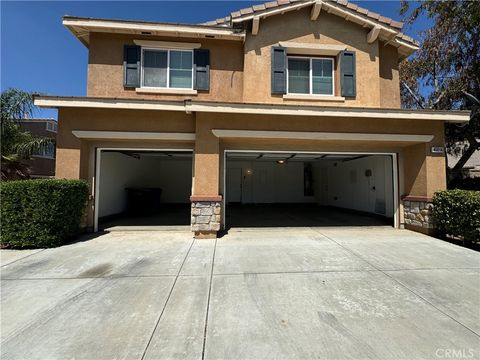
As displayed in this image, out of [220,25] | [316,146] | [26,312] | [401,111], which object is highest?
[220,25]

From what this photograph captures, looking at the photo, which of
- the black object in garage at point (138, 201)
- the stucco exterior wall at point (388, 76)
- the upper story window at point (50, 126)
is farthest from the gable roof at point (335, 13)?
the upper story window at point (50, 126)

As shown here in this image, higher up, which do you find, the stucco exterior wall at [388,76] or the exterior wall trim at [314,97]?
the stucco exterior wall at [388,76]

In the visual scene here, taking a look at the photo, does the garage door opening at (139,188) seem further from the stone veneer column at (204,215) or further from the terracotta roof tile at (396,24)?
the terracotta roof tile at (396,24)

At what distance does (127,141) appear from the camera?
7922 millimetres

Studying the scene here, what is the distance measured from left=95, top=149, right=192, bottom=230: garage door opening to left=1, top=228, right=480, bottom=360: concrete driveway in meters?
3.76

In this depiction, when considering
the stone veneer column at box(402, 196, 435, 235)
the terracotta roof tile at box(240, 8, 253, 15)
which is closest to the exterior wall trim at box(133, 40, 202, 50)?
the terracotta roof tile at box(240, 8, 253, 15)

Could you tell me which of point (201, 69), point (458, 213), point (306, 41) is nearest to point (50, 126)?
point (201, 69)

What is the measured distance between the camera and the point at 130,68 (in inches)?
331

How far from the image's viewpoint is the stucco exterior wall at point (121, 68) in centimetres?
841

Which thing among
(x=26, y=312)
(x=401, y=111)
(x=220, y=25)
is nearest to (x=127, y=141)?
(x=220, y=25)

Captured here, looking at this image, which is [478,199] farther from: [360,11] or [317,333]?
[360,11]

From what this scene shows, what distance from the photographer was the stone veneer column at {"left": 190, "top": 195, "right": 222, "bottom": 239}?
7.10m

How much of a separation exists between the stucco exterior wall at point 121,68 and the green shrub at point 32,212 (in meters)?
3.70

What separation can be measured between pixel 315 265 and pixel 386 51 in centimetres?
849
